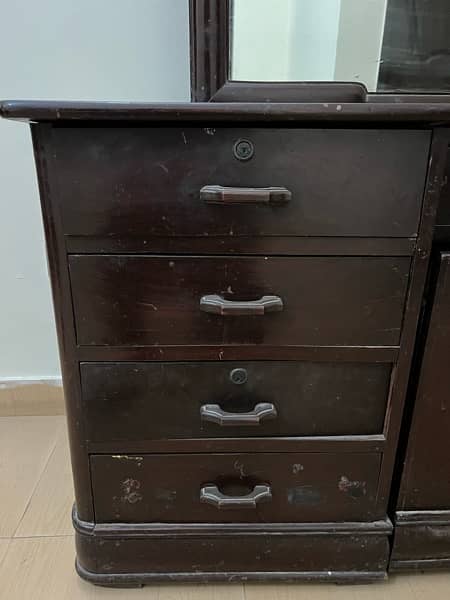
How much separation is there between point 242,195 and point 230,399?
0.34m

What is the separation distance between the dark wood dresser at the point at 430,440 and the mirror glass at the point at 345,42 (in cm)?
35

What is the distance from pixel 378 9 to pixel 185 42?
412 mm

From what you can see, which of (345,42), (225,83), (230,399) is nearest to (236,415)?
(230,399)

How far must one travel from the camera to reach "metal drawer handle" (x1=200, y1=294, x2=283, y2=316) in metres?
0.71

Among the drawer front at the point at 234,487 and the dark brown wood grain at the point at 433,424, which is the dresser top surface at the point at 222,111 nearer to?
the dark brown wood grain at the point at 433,424

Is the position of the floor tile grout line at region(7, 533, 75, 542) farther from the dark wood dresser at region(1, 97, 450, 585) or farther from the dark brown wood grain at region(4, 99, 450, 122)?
the dark brown wood grain at region(4, 99, 450, 122)

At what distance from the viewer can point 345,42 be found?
927 millimetres

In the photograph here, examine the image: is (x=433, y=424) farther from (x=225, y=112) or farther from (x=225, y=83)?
(x=225, y=83)

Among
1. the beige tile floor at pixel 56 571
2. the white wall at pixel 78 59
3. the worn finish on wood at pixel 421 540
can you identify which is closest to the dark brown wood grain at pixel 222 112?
the white wall at pixel 78 59

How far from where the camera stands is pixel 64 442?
50.3 inches

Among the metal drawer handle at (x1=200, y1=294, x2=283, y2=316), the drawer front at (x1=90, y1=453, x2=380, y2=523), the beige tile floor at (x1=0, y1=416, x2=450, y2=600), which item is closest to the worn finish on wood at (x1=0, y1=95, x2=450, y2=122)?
the metal drawer handle at (x1=200, y1=294, x2=283, y2=316)

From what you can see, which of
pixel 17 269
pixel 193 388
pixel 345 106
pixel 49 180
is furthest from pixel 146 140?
pixel 17 269

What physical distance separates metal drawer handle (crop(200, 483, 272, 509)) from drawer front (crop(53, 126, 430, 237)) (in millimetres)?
450

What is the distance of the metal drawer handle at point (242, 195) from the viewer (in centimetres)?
65
